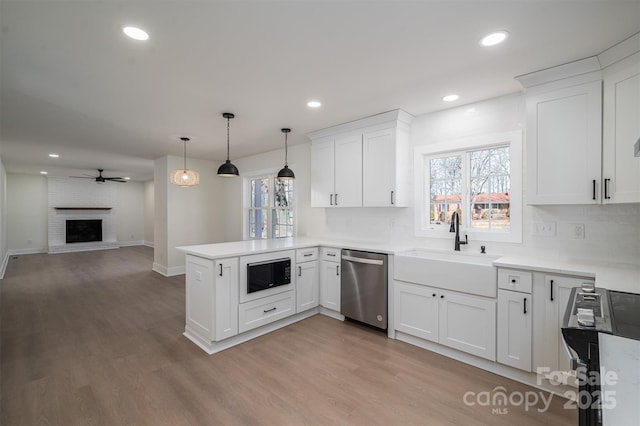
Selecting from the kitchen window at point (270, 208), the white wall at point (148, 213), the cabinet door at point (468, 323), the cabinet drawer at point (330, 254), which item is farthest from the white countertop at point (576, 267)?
the white wall at point (148, 213)

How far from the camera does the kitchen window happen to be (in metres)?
5.52

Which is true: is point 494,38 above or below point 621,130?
above

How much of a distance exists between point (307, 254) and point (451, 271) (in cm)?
180

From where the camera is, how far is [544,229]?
2727 millimetres

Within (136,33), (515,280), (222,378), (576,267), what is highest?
(136,33)

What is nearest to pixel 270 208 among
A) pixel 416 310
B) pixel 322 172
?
pixel 322 172

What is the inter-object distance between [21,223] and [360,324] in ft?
37.4

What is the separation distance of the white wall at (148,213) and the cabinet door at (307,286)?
946 cm

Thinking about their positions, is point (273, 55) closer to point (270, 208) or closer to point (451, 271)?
point (451, 271)

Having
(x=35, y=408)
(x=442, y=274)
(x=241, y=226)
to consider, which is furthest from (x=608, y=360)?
(x=241, y=226)

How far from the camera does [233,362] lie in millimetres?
2736

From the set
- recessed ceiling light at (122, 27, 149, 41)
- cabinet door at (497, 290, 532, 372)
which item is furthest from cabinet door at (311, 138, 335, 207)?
recessed ceiling light at (122, 27, 149, 41)

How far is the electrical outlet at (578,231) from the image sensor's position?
254 centimetres

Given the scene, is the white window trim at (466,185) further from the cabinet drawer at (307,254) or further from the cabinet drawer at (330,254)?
the cabinet drawer at (307,254)
